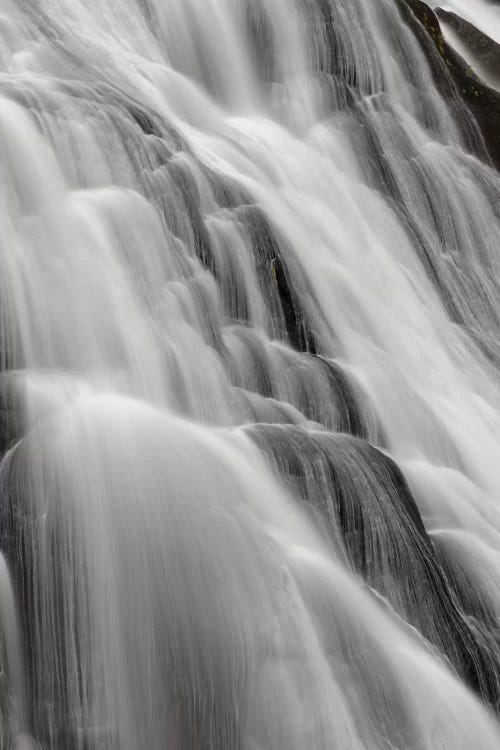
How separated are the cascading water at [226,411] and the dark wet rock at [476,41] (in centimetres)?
297

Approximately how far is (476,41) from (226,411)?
25.0 feet

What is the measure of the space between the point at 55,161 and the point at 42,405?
1.78 m

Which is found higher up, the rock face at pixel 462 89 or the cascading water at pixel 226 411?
the rock face at pixel 462 89

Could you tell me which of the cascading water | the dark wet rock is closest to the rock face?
the dark wet rock

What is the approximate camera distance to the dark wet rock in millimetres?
12508

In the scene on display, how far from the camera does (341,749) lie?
4.86 meters

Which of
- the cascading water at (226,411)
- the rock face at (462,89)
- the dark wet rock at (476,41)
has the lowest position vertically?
the cascading water at (226,411)

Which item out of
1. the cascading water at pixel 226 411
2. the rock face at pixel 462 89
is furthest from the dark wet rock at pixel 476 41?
Result: the cascading water at pixel 226 411

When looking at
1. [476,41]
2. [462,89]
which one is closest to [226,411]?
[462,89]

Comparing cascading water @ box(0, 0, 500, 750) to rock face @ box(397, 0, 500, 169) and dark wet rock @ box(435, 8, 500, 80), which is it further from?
dark wet rock @ box(435, 8, 500, 80)

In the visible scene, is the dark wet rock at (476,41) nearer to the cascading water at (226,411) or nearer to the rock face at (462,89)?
the rock face at (462,89)

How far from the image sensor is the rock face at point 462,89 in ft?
36.1

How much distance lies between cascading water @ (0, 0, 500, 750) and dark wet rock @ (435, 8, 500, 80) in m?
2.97

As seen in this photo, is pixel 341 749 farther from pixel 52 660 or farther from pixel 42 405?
pixel 42 405
